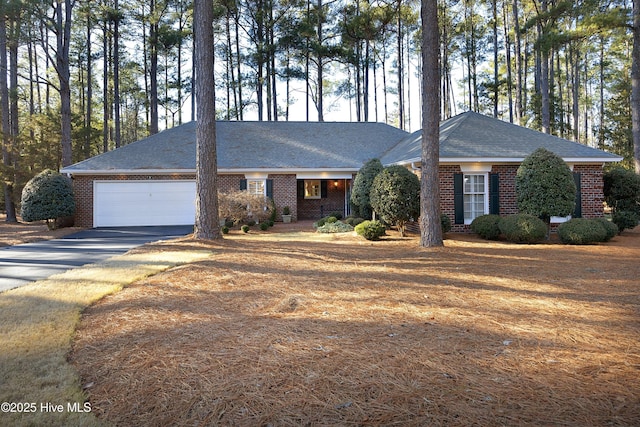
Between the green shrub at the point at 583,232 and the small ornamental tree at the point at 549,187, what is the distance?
395mm

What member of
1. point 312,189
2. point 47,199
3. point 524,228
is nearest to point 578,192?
point 524,228

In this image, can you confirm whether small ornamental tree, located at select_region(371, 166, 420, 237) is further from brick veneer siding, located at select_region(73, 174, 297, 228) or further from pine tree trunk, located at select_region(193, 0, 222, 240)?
brick veneer siding, located at select_region(73, 174, 297, 228)

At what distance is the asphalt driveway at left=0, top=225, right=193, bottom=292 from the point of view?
7.07 metres

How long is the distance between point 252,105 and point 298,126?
9315 mm

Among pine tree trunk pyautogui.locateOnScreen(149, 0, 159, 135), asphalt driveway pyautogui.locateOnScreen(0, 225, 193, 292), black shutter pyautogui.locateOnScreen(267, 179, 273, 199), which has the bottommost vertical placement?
asphalt driveway pyautogui.locateOnScreen(0, 225, 193, 292)

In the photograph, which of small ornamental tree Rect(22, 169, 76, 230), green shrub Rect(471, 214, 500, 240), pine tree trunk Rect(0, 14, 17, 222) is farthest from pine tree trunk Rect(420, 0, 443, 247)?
pine tree trunk Rect(0, 14, 17, 222)

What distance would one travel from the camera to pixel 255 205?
49.4 ft

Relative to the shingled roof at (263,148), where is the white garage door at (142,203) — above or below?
below

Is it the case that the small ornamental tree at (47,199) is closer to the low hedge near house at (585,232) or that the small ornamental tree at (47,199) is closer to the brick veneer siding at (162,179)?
the brick veneer siding at (162,179)

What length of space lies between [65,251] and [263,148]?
1068 centimetres

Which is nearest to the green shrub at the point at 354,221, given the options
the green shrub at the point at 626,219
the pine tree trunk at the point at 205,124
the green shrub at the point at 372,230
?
the green shrub at the point at 372,230

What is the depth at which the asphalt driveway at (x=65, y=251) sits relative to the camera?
23.2 feet

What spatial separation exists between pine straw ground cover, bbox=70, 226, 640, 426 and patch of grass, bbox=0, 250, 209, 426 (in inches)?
6.2

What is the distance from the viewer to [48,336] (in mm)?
3648
